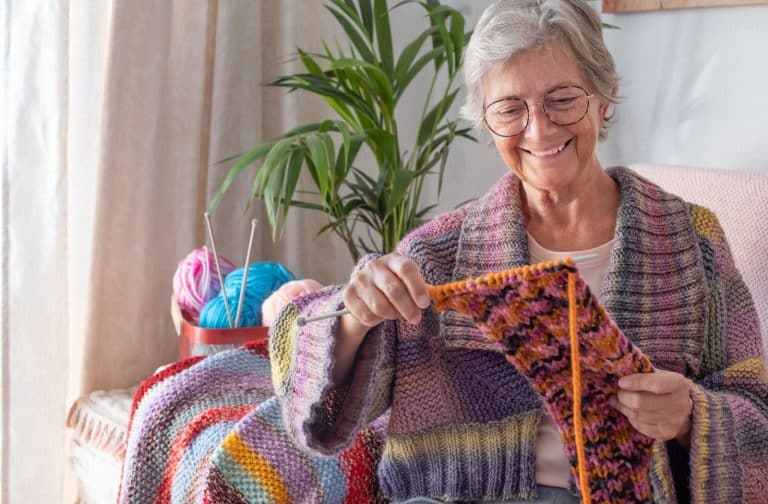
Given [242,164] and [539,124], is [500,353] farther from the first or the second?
[242,164]

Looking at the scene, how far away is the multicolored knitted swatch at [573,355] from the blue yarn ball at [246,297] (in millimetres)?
791

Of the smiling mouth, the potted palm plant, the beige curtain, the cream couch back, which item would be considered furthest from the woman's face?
the beige curtain

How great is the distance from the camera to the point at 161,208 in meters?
2.02

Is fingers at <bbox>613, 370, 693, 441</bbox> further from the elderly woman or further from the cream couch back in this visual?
the cream couch back

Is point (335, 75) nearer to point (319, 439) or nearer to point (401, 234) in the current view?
point (401, 234)

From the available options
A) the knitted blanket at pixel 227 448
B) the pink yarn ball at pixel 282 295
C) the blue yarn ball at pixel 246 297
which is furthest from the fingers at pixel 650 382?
the blue yarn ball at pixel 246 297

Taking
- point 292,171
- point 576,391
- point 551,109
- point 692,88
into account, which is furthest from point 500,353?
point 692,88

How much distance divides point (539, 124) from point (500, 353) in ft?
1.02

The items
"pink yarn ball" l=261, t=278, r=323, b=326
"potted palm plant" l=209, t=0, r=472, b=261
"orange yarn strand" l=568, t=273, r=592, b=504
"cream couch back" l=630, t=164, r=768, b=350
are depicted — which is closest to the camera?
"orange yarn strand" l=568, t=273, r=592, b=504

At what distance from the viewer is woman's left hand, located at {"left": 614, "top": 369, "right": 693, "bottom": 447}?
100 cm

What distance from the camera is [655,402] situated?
101 centimetres

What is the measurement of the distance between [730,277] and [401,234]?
94 cm

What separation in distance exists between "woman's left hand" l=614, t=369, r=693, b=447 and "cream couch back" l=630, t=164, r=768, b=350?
0.56 m

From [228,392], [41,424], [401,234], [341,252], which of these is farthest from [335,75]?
[41,424]
